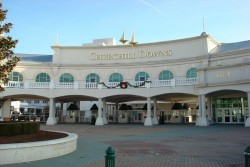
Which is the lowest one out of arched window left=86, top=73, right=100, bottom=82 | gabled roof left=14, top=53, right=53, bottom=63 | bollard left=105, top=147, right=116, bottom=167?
bollard left=105, top=147, right=116, bottom=167

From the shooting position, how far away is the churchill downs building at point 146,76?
3133cm

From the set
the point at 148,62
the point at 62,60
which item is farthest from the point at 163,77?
the point at 62,60

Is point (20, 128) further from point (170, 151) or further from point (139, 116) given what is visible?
point (139, 116)

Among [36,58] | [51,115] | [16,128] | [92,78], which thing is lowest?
[16,128]

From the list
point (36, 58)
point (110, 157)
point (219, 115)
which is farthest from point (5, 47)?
point (36, 58)

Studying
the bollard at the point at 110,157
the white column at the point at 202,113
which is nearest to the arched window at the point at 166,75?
the white column at the point at 202,113

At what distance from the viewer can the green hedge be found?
1136 cm

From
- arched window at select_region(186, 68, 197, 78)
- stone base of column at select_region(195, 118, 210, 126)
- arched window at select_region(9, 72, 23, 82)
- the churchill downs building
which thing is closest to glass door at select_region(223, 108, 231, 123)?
the churchill downs building

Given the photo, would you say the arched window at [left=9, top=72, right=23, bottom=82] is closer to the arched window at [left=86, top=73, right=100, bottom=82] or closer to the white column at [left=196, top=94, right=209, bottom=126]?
the arched window at [left=86, top=73, right=100, bottom=82]

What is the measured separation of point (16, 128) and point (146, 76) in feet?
87.9

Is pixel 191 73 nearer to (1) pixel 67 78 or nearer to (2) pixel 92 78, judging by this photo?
(2) pixel 92 78

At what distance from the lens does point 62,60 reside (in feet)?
129

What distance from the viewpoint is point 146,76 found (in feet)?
123

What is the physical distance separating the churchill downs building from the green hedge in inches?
845
